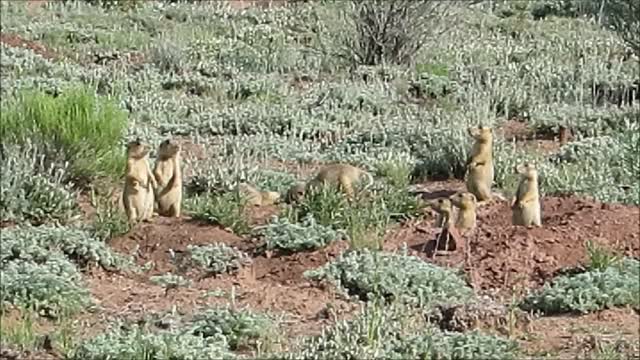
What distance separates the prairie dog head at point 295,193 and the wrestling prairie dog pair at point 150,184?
826mm

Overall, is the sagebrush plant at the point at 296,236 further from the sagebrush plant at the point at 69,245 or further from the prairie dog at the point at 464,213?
the sagebrush plant at the point at 69,245

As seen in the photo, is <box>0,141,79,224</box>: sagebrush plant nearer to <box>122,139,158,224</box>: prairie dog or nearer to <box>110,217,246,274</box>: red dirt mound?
<box>122,139,158,224</box>: prairie dog

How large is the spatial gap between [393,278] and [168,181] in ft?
7.85

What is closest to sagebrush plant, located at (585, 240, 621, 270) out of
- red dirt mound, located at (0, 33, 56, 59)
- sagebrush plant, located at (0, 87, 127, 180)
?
sagebrush plant, located at (0, 87, 127, 180)

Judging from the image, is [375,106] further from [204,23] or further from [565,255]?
[204,23]

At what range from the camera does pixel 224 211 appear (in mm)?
8812

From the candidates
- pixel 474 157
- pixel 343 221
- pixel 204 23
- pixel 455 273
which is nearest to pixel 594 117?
pixel 474 157

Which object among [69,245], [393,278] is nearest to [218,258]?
[69,245]

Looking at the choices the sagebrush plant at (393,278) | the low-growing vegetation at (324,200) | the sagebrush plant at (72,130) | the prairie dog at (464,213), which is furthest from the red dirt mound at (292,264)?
the sagebrush plant at (72,130)

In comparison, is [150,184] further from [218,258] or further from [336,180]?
[336,180]

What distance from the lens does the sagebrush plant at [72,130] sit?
984 centimetres

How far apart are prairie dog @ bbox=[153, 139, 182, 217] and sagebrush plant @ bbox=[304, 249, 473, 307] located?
5.58 feet

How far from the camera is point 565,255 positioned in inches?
309

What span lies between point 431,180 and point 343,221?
250 cm
